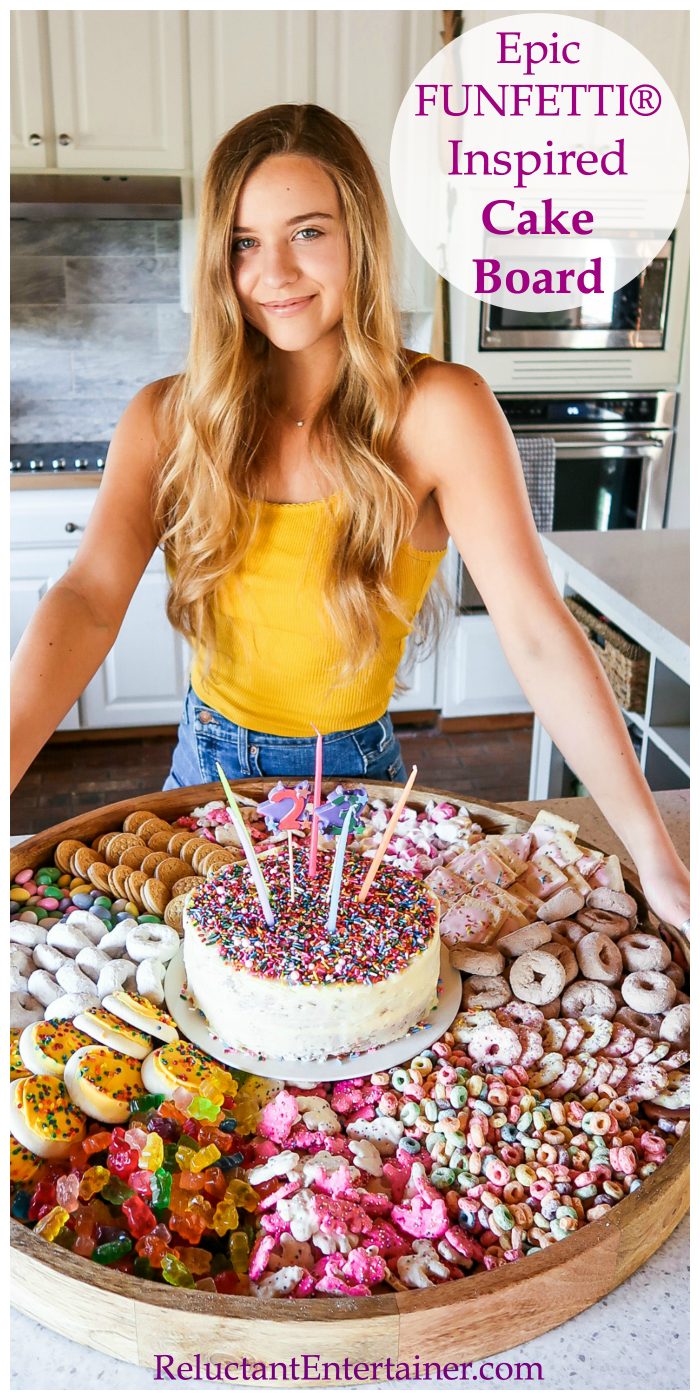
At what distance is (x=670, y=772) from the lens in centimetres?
239

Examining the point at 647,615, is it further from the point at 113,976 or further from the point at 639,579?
the point at 113,976

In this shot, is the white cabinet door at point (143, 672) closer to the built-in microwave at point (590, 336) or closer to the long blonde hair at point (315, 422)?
the built-in microwave at point (590, 336)

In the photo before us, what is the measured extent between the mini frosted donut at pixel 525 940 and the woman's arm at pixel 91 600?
0.54 metres

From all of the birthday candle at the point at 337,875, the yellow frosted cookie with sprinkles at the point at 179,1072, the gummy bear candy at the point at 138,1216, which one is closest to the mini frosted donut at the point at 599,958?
the birthday candle at the point at 337,875

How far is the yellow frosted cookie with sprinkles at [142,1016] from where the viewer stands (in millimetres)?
1050

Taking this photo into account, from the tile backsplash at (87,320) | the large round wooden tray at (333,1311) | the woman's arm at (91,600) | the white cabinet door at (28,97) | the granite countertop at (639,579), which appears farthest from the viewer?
the tile backsplash at (87,320)

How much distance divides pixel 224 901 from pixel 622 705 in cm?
149

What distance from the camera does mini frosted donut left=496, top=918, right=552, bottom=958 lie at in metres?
1.19

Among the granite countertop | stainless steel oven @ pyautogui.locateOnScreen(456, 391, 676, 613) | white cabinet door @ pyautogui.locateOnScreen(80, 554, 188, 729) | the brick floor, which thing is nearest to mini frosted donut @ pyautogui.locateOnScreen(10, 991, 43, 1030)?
the granite countertop

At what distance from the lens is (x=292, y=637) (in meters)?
1.53

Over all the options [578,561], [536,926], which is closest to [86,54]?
[578,561]

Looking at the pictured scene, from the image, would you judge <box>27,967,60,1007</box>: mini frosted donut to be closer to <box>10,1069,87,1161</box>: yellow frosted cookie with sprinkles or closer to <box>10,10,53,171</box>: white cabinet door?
<box>10,1069,87,1161</box>: yellow frosted cookie with sprinkles

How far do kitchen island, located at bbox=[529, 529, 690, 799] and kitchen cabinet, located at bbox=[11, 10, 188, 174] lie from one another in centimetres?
182

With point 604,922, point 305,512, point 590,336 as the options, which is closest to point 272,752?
point 305,512
